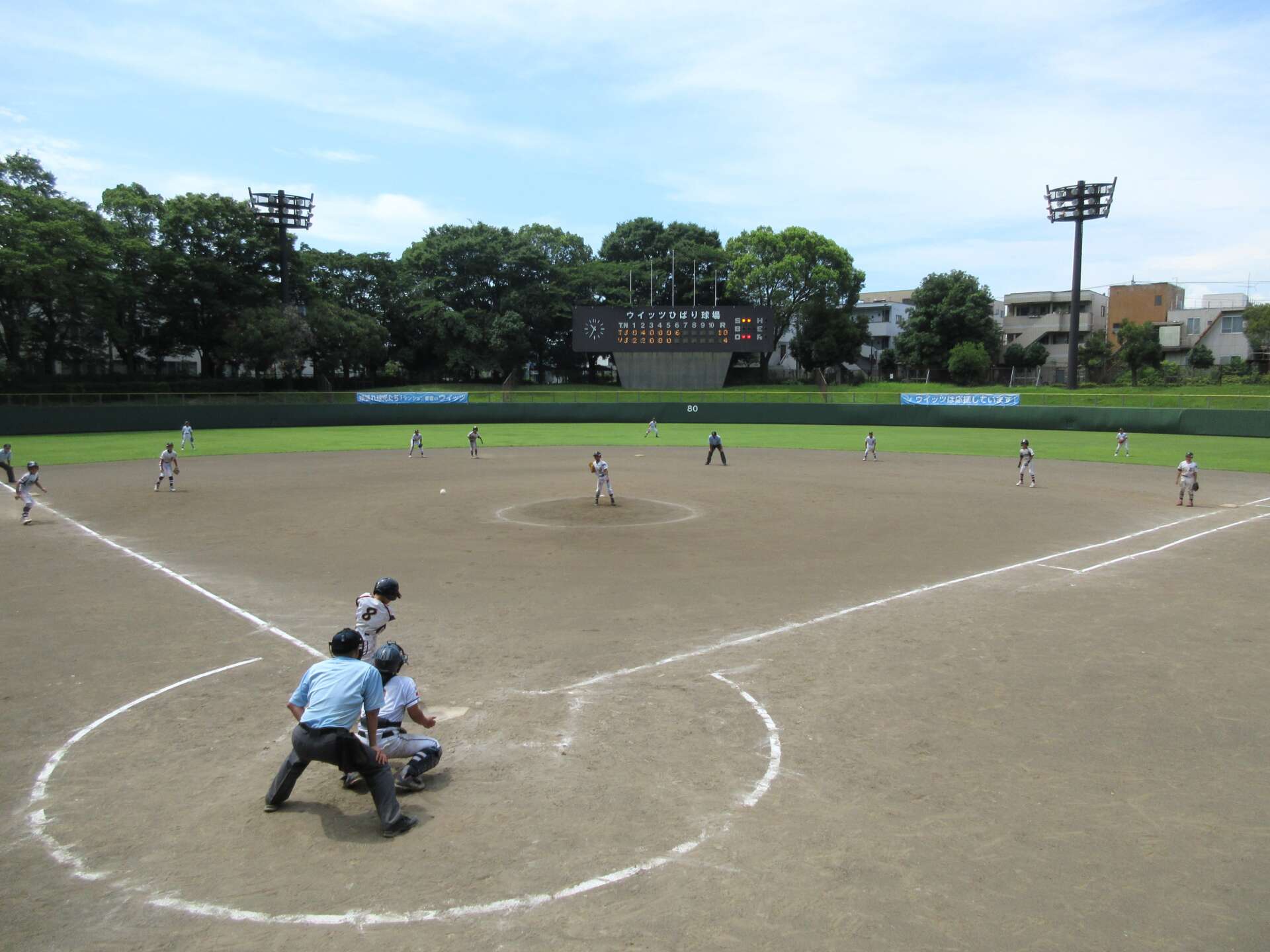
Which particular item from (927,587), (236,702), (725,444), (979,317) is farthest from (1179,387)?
(236,702)

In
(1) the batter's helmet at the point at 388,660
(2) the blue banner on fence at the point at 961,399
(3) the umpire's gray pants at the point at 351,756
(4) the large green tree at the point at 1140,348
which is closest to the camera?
(3) the umpire's gray pants at the point at 351,756

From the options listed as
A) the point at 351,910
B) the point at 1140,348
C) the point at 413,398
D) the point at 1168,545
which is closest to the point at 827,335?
the point at 1140,348

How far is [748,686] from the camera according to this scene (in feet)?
32.7

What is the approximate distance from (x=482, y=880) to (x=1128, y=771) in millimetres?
5880

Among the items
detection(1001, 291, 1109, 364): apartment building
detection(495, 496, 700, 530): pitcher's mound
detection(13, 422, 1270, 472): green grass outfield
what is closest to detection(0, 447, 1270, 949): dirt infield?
detection(495, 496, 700, 530): pitcher's mound

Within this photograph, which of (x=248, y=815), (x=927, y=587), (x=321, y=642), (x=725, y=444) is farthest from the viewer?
(x=725, y=444)

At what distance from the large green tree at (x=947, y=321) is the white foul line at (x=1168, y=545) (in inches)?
2575

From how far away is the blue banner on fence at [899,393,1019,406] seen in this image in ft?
216

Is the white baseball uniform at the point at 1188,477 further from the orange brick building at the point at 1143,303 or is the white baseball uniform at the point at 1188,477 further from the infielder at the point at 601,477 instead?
the orange brick building at the point at 1143,303

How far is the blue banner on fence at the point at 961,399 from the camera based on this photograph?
216 ft

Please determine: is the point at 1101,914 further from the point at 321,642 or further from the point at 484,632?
the point at 321,642

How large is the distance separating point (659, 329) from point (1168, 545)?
2369 inches

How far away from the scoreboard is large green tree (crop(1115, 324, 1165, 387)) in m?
32.4

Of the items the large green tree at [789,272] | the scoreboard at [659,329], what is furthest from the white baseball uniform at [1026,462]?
the large green tree at [789,272]
